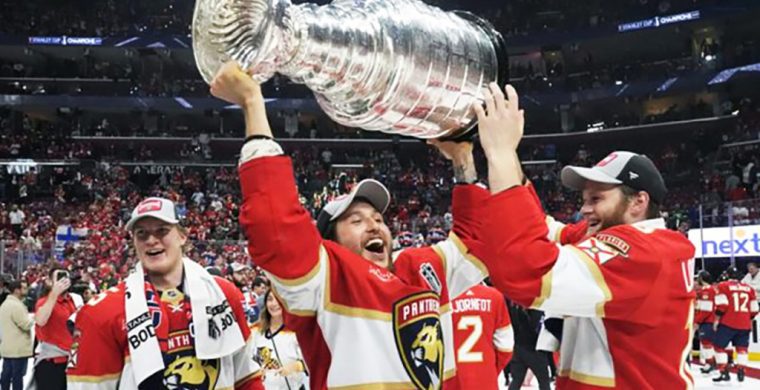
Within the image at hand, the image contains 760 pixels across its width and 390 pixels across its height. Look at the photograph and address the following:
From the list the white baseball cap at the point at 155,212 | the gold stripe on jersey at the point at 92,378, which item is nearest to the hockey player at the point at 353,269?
the white baseball cap at the point at 155,212

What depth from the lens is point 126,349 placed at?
2.86m

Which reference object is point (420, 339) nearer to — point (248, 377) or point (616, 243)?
point (616, 243)

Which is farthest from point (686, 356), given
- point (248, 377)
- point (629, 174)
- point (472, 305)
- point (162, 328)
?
point (472, 305)

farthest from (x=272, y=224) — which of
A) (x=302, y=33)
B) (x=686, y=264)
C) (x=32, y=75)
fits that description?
(x=32, y=75)

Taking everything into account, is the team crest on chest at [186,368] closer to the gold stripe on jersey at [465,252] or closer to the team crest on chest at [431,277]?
the team crest on chest at [431,277]

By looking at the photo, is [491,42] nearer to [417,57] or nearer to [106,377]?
[417,57]

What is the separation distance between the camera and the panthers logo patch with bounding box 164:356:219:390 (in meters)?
2.88

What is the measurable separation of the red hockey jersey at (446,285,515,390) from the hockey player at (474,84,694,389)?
6.04ft

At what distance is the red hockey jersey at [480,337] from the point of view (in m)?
4.69

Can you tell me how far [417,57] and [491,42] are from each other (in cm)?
30

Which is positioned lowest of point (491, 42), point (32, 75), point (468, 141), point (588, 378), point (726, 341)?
point (726, 341)

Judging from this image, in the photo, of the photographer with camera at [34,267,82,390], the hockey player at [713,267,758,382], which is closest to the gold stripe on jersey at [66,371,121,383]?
the photographer with camera at [34,267,82,390]

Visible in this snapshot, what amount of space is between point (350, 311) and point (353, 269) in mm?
128

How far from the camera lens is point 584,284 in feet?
6.66
